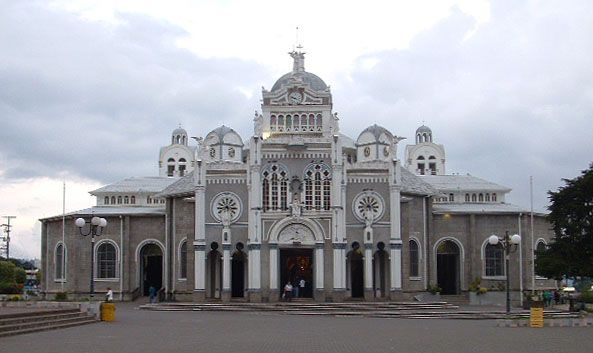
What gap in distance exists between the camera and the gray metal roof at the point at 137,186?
72.4m

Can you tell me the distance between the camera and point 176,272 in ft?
207

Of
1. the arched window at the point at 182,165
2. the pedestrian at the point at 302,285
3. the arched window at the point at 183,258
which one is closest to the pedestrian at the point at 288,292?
the pedestrian at the point at 302,285

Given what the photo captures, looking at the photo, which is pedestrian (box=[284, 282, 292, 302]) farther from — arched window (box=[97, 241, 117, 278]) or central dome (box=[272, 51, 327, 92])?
arched window (box=[97, 241, 117, 278])

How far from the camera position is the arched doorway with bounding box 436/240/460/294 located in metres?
66.7

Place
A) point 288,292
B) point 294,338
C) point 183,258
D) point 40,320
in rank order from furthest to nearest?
point 183,258 → point 288,292 → point 40,320 → point 294,338

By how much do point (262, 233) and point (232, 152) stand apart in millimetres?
7368

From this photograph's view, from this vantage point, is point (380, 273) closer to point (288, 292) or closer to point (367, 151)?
point (288, 292)

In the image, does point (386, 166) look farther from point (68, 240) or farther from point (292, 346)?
point (292, 346)

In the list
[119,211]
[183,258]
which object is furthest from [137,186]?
[183,258]

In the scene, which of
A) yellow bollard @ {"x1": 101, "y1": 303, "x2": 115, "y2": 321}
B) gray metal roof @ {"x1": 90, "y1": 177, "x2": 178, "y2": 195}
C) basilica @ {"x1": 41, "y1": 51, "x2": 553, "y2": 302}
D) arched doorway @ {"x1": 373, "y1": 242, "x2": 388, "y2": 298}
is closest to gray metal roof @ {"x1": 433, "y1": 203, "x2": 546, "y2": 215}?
basilica @ {"x1": 41, "y1": 51, "x2": 553, "y2": 302}

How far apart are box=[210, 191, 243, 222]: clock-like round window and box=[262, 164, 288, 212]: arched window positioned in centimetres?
189

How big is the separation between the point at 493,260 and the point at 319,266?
50.4 feet

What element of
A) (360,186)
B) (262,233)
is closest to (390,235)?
(360,186)

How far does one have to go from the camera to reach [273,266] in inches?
2288
